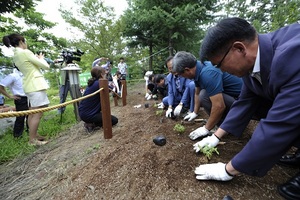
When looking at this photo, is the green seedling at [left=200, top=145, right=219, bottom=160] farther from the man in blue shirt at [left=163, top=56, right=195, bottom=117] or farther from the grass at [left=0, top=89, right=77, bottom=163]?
the grass at [left=0, top=89, right=77, bottom=163]

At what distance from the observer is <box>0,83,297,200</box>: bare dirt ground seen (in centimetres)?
145

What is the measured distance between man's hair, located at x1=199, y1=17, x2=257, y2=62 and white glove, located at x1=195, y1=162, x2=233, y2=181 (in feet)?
2.84

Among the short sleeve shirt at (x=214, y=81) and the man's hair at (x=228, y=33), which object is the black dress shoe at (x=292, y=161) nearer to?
the short sleeve shirt at (x=214, y=81)

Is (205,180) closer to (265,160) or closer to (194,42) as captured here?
(265,160)

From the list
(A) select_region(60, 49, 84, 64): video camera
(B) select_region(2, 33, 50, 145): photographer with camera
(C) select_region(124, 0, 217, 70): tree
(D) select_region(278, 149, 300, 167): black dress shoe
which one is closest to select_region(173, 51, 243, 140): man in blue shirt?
(D) select_region(278, 149, 300, 167): black dress shoe

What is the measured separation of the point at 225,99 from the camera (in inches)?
88.2

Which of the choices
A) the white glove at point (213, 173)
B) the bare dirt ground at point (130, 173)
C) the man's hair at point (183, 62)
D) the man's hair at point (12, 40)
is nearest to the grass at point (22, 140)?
the bare dirt ground at point (130, 173)

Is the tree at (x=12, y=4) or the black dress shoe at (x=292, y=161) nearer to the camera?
the black dress shoe at (x=292, y=161)

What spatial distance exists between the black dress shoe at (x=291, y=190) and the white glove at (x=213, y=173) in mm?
362

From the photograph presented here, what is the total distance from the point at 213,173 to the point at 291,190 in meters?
0.54

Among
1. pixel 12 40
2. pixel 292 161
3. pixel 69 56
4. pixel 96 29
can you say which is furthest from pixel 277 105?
pixel 96 29

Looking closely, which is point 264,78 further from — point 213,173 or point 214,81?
point 214,81

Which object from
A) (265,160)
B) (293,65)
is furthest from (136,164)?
(293,65)

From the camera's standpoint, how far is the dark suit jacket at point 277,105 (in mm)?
964
